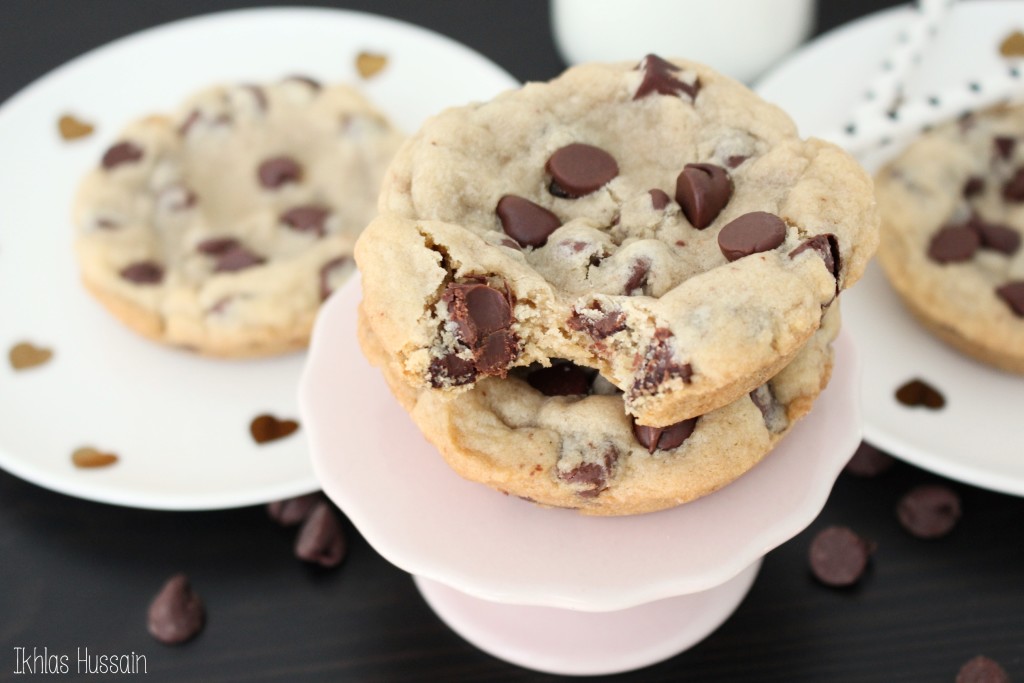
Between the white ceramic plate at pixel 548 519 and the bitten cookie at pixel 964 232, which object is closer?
the white ceramic plate at pixel 548 519

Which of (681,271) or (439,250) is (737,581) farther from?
(439,250)

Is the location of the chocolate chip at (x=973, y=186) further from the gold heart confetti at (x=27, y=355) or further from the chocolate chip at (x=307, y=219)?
the gold heart confetti at (x=27, y=355)

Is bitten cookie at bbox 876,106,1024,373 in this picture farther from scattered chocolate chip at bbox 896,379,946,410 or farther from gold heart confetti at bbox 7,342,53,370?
gold heart confetti at bbox 7,342,53,370

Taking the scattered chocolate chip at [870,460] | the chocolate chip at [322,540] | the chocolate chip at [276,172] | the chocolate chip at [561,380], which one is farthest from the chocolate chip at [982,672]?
the chocolate chip at [276,172]

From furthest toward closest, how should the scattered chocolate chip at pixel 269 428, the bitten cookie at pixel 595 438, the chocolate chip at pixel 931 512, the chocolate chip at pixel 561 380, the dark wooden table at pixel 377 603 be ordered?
the scattered chocolate chip at pixel 269 428
the chocolate chip at pixel 931 512
the dark wooden table at pixel 377 603
the chocolate chip at pixel 561 380
the bitten cookie at pixel 595 438

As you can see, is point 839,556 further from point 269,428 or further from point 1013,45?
point 1013,45

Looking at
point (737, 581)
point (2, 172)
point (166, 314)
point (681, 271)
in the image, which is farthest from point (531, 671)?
point (2, 172)

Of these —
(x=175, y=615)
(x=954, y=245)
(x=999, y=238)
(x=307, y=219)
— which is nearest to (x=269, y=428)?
(x=175, y=615)
